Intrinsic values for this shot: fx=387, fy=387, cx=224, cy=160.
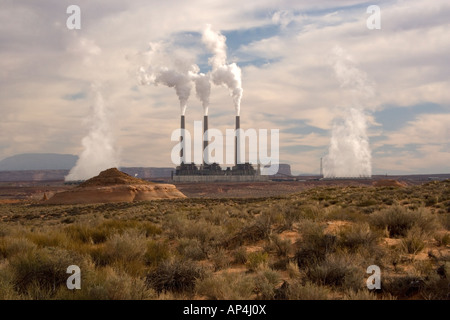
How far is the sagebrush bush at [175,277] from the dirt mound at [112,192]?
49430mm

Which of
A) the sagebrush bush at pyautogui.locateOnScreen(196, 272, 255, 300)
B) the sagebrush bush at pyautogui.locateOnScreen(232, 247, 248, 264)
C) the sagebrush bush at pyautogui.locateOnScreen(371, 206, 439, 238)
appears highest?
the sagebrush bush at pyautogui.locateOnScreen(371, 206, 439, 238)

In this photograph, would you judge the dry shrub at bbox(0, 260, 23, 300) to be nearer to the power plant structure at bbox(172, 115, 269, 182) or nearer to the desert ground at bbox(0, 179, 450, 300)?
the desert ground at bbox(0, 179, 450, 300)

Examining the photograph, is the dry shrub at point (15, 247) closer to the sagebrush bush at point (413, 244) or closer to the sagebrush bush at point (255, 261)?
the sagebrush bush at point (255, 261)

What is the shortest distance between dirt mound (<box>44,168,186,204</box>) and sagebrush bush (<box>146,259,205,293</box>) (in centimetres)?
4943

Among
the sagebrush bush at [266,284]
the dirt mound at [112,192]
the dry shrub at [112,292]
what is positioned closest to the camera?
the dry shrub at [112,292]

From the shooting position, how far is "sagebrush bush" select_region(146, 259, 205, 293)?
7.51 m

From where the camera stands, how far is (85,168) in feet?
439

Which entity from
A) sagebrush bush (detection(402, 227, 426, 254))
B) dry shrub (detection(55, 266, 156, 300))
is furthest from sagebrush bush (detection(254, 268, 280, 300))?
sagebrush bush (detection(402, 227, 426, 254))

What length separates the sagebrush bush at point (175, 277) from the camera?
24.6 feet

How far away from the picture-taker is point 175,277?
7805 millimetres

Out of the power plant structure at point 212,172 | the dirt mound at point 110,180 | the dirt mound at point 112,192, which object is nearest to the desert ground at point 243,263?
the dirt mound at point 112,192
